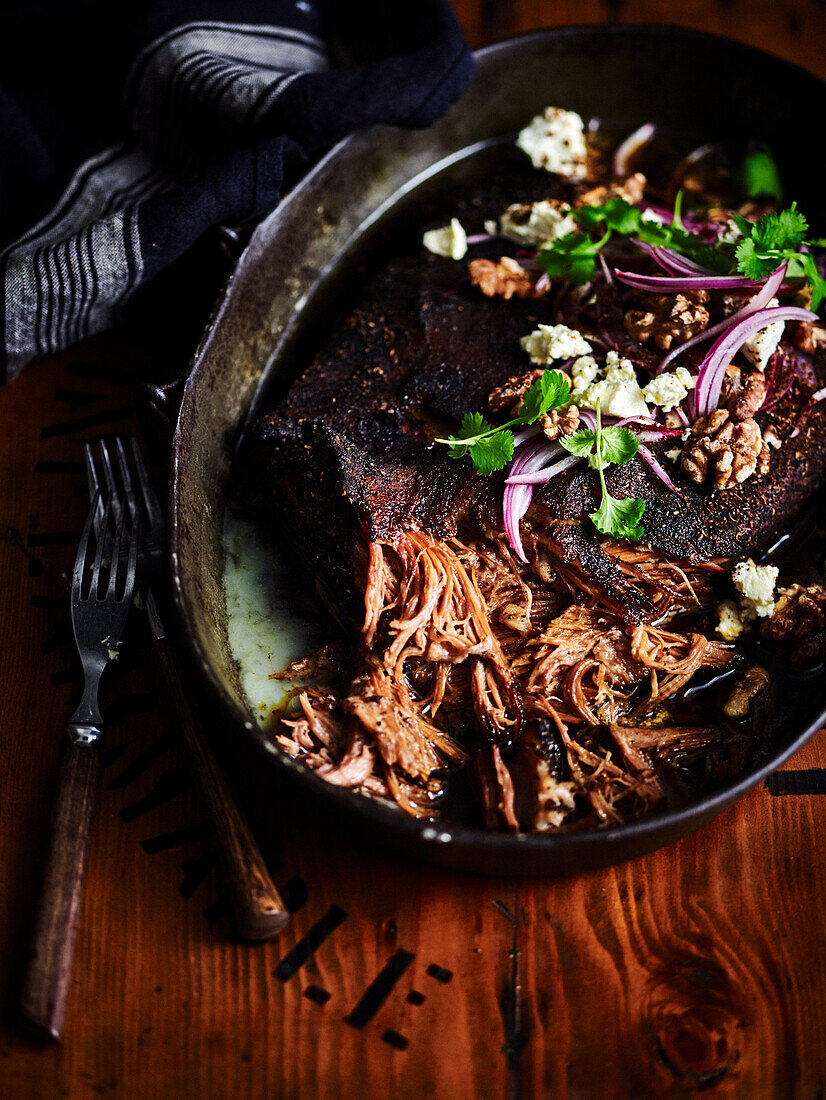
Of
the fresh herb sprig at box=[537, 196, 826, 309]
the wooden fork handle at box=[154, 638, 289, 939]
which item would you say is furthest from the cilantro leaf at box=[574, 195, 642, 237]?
the wooden fork handle at box=[154, 638, 289, 939]

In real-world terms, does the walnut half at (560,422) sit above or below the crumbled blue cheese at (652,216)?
below

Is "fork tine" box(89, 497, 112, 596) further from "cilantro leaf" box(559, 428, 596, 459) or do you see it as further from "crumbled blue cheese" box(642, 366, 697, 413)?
"crumbled blue cheese" box(642, 366, 697, 413)

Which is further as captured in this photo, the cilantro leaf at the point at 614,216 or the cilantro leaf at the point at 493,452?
the cilantro leaf at the point at 614,216

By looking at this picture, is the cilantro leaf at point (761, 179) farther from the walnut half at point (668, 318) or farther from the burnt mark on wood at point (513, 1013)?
the burnt mark on wood at point (513, 1013)

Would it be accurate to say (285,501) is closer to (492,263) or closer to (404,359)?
(404,359)

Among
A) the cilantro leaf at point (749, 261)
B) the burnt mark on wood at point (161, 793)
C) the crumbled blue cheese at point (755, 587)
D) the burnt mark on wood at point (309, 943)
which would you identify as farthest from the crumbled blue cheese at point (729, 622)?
the burnt mark on wood at point (161, 793)

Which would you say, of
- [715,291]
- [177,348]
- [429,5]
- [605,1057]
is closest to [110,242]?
[177,348]
